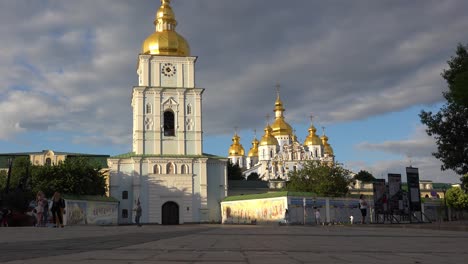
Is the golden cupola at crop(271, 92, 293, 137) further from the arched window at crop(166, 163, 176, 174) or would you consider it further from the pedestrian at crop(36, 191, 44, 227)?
the pedestrian at crop(36, 191, 44, 227)

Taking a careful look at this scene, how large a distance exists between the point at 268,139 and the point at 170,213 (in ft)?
214

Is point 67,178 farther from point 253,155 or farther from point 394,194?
point 253,155

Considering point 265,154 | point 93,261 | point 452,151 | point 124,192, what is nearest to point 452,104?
point 452,151

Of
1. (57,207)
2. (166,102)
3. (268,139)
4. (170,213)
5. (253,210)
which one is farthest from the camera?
(268,139)

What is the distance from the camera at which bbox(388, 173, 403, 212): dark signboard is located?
2644 cm

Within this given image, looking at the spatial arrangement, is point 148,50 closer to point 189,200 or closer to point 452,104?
point 189,200

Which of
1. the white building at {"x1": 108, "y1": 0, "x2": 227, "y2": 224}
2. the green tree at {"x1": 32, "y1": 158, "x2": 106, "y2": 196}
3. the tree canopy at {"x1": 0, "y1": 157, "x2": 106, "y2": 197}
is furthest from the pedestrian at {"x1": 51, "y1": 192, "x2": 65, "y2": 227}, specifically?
the white building at {"x1": 108, "y1": 0, "x2": 227, "y2": 224}

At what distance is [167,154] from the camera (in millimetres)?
52938

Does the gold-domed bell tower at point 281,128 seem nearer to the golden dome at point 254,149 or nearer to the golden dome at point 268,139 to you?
the golden dome at point 268,139

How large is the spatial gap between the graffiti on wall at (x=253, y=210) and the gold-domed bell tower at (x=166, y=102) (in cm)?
735

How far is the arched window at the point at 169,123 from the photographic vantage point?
54213 millimetres

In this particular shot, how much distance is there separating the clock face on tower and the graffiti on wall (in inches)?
618

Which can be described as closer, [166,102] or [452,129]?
[452,129]

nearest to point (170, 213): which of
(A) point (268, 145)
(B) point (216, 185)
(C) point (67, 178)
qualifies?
(B) point (216, 185)
